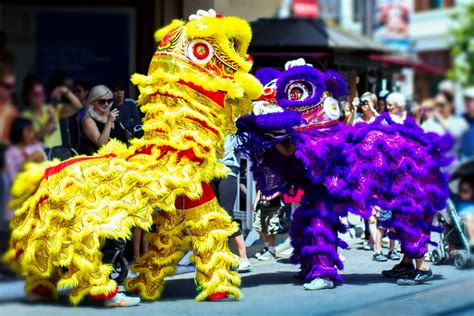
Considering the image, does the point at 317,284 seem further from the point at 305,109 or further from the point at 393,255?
the point at 393,255

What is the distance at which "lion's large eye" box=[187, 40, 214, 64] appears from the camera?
25.1 ft

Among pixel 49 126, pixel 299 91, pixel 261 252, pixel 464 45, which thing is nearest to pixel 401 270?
pixel 261 252

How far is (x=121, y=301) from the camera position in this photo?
24.7 ft

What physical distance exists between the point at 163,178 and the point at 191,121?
50 cm

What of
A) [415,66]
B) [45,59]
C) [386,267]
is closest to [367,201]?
[386,267]

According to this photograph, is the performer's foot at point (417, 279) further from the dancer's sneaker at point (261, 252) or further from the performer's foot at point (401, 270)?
the dancer's sneaker at point (261, 252)

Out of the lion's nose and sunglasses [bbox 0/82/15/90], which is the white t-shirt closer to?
the lion's nose

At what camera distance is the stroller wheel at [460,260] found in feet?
32.0

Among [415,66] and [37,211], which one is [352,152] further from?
[415,66]

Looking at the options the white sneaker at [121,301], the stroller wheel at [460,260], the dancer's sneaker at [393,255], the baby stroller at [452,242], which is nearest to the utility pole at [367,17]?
the dancer's sneaker at [393,255]

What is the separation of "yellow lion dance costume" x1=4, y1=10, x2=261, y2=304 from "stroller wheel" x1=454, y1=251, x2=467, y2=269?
2.94 m

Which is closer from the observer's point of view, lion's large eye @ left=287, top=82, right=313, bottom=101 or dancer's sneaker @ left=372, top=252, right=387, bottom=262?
lion's large eye @ left=287, top=82, right=313, bottom=101

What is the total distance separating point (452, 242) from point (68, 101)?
426cm

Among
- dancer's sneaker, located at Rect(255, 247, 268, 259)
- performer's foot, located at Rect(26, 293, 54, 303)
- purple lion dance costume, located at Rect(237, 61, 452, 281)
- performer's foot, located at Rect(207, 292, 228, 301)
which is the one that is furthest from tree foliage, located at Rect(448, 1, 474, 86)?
performer's foot, located at Rect(26, 293, 54, 303)
